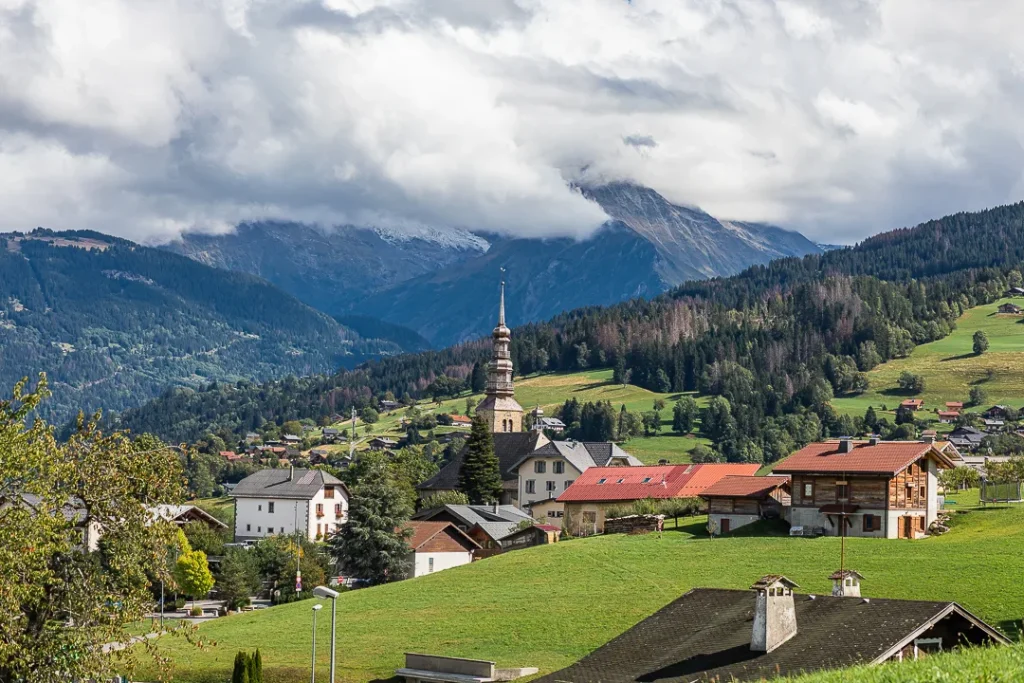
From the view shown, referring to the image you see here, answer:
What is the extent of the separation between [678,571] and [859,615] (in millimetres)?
33122

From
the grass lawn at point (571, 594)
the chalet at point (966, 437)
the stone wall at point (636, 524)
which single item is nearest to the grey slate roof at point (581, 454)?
the stone wall at point (636, 524)

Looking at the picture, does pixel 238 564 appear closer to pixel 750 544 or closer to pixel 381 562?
pixel 381 562

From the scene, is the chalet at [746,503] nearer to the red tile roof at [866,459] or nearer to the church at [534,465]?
the red tile roof at [866,459]

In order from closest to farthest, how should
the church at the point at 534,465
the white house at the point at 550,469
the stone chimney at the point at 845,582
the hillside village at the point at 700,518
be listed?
the hillside village at the point at 700,518, the stone chimney at the point at 845,582, the white house at the point at 550,469, the church at the point at 534,465

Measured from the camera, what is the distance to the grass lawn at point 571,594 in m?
59.8

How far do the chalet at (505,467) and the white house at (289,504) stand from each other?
344 inches

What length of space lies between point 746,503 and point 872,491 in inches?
344

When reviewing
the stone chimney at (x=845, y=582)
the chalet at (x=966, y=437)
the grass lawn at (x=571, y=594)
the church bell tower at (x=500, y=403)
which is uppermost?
the church bell tower at (x=500, y=403)

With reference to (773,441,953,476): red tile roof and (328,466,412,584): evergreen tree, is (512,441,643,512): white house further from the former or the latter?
(773,441,953,476): red tile roof

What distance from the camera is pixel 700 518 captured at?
9338cm

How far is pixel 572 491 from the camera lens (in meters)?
108

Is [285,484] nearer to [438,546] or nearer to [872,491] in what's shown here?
[438,546]

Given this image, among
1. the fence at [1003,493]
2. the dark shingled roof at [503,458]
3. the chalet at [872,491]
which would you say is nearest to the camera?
the chalet at [872,491]

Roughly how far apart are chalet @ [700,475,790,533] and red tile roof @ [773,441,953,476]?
2.25 m
